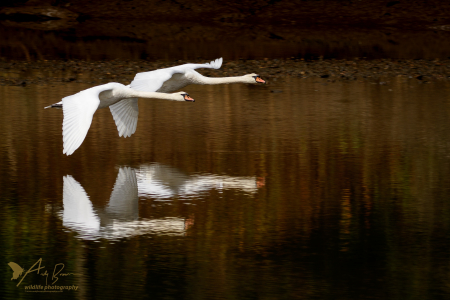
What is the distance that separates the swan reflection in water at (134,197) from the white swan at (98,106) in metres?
0.56

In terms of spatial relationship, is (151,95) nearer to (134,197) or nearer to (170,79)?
(170,79)

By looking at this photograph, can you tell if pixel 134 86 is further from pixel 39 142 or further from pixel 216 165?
pixel 216 165

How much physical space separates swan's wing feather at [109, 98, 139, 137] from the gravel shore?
9.19m

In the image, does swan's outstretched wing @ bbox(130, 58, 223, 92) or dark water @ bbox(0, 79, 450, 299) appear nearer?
dark water @ bbox(0, 79, 450, 299)

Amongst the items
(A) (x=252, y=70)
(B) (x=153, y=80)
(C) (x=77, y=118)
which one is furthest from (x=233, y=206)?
(A) (x=252, y=70)

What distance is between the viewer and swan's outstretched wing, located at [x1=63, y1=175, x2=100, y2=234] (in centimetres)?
848

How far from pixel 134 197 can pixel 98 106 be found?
8.83ft

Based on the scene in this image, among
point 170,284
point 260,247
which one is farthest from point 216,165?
point 170,284

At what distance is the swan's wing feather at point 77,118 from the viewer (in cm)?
1038

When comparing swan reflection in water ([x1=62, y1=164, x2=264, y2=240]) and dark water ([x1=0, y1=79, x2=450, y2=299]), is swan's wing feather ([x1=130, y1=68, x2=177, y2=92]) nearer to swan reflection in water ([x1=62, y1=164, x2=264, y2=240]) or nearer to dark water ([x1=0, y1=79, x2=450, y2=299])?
dark water ([x1=0, y1=79, x2=450, y2=299])

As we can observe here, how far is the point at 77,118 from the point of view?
1069 cm
